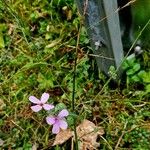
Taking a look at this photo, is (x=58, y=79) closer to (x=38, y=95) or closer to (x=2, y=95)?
(x=38, y=95)

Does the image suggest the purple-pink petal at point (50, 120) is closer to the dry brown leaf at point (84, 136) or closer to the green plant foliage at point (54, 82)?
the green plant foliage at point (54, 82)

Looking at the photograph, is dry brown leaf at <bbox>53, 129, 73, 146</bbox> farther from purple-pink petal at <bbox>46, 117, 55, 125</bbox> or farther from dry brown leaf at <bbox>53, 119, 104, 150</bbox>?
purple-pink petal at <bbox>46, 117, 55, 125</bbox>

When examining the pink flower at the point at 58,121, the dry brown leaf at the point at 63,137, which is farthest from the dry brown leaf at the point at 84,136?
the pink flower at the point at 58,121

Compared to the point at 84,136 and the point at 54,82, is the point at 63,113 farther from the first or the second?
the point at 54,82

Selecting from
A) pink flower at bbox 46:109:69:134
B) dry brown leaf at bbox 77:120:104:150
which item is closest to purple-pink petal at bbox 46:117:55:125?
pink flower at bbox 46:109:69:134

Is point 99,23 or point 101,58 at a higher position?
point 99,23

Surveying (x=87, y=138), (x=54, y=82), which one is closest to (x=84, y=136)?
(x=87, y=138)

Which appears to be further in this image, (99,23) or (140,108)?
(140,108)

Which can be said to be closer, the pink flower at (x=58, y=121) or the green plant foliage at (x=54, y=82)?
the pink flower at (x=58, y=121)

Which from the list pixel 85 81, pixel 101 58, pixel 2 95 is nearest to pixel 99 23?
pixel 101 58
